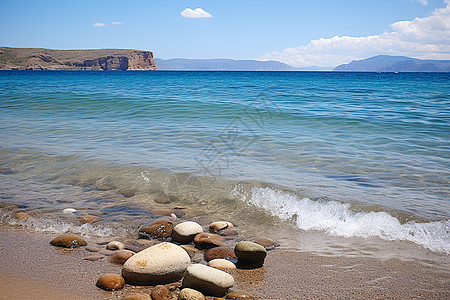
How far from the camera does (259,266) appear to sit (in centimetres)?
344

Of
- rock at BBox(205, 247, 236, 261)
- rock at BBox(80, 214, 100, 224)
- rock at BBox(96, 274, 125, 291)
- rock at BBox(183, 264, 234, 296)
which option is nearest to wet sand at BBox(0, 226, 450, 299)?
rock at BBox(96, 274, 125, 291)

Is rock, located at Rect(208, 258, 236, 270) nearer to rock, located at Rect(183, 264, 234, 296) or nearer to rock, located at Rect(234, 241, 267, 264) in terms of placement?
rock, located at Rect(234, 241, 267, 264)

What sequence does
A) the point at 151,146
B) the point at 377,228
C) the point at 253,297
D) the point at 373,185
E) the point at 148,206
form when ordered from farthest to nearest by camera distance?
the point at 151,146, the point at 373,185, the point at 148,206, the point at 377,228, the point at 253,297

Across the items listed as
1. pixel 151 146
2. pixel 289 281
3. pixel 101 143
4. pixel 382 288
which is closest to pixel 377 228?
pixel 382 288

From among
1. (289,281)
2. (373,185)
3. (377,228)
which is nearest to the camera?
(289,281)

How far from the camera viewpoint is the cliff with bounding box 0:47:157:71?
104750 millimetres

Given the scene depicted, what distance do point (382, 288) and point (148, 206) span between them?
3333mm

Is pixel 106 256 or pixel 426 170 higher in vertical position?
pixel 426 170

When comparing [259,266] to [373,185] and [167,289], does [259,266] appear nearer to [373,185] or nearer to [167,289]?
[167,289]

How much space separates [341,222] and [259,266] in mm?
1652

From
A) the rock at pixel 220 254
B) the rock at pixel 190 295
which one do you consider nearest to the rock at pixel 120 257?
the rock at pixel 220 254

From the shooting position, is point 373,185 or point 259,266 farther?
point 373,185

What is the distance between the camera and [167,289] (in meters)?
2.95

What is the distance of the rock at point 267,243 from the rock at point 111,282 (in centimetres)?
159
